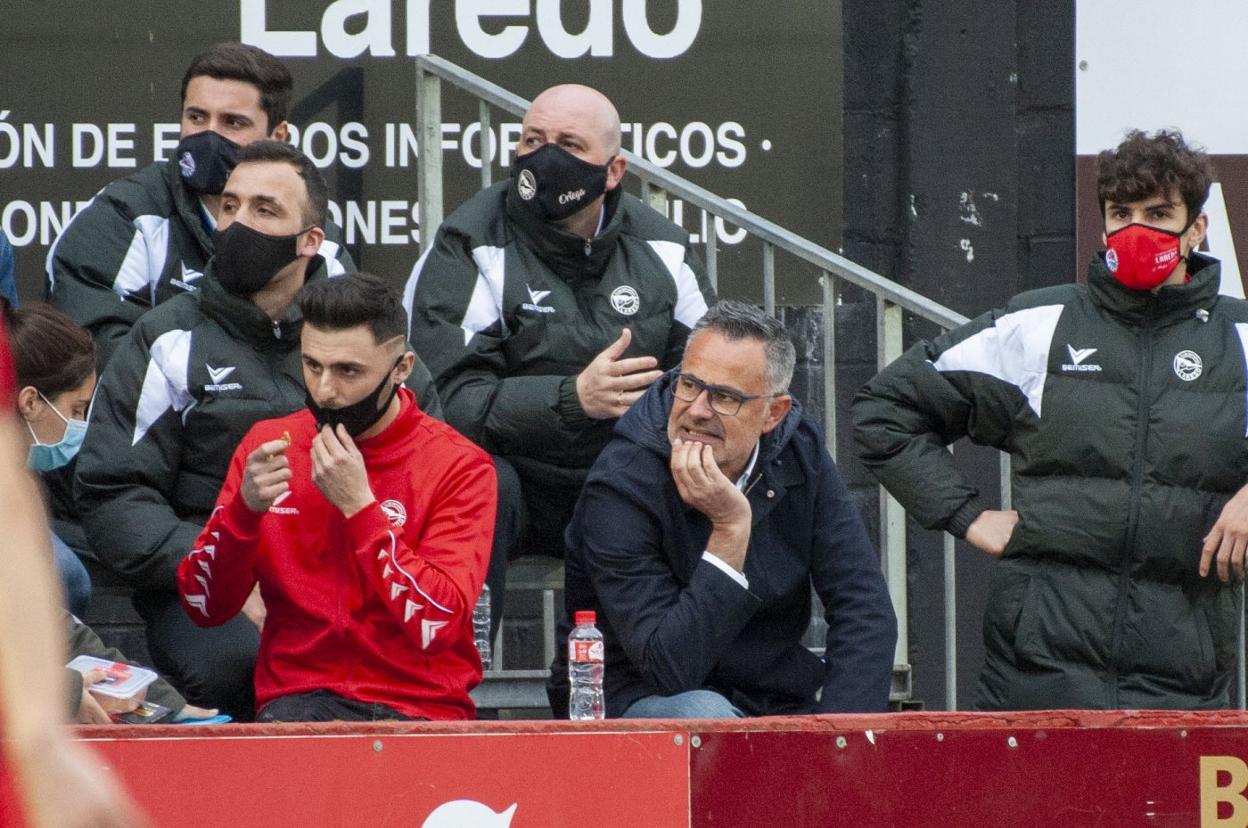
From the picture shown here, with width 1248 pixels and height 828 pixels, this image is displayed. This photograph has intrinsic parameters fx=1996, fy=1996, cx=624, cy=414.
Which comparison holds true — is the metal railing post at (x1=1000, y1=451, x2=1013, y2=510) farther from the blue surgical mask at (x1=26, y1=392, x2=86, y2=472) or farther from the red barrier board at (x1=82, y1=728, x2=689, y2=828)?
the blue surgical mask at (x1=26, y1=392, x2=86, y2=472)

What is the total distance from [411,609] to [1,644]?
2.44m

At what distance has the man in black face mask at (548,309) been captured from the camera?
473 centimetres

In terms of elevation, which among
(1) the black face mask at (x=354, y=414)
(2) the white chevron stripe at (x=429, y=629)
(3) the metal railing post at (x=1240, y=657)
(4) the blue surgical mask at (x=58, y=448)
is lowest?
(3) the metal railing post at (x=1240, y=657)

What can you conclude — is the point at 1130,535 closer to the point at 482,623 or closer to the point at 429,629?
the point at 482,623

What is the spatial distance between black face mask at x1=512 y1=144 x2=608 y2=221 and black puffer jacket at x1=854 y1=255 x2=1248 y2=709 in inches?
39.8

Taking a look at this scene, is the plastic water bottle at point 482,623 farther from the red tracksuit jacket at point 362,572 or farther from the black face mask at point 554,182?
the black face mask at point 554,182

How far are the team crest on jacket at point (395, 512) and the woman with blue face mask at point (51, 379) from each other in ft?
2.58

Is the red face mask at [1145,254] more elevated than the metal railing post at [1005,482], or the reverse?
the red face mask at [1145,254]

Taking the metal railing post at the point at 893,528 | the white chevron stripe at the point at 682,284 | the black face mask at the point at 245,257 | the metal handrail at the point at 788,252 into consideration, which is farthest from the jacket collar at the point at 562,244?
the metal railing post at the point at 893,528

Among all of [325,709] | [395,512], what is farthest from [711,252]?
[325,709]

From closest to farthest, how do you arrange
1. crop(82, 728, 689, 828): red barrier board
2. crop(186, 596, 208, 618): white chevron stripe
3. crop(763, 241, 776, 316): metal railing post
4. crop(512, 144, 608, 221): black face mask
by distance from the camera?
crop(82, 728, 689, 828): red barrier board, crop(186, 596, 208, 618): white chevron stripe, crop(512, 144, 608, 221): black face mask, crop(763, 241, 776, 316): metal railing post

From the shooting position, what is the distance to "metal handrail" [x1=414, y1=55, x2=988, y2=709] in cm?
514

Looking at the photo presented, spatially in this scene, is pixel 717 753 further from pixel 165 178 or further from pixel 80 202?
pixel 80 202

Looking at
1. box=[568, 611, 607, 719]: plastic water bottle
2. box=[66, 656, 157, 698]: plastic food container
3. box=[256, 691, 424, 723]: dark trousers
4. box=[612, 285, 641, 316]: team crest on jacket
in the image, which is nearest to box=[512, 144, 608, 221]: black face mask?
box=[612, 285, 641, 316]: team crest on jacket
